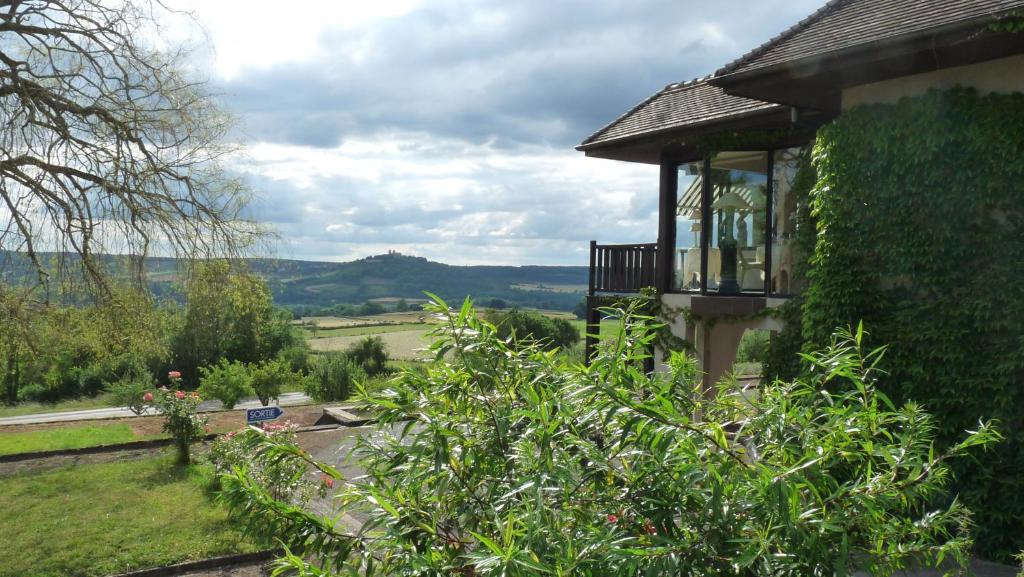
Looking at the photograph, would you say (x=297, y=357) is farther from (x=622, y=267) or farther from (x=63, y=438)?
(x=622, y=267)

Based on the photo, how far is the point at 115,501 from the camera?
1194 cm

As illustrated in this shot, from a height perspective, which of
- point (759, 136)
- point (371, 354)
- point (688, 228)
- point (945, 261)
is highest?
point (759, 136)

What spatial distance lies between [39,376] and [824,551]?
4799 cm

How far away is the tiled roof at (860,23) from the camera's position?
24.5 ft

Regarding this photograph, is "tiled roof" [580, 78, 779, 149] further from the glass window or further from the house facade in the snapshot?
the glass window

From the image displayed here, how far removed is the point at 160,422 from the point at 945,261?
1691cm

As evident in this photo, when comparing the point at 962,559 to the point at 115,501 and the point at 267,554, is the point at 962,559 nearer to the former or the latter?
the point at 267,554

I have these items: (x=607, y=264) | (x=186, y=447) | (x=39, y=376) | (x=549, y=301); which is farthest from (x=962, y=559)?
(x=549, y=301)

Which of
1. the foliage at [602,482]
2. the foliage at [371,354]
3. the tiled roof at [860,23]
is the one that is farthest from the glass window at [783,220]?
the foliage at [371,354]

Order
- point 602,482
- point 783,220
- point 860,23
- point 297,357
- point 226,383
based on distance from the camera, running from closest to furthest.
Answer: point 602,482 < point 860,23 < point 783,220 < point 226,383 < point 297,357

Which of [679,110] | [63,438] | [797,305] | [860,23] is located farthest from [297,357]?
[860,23]

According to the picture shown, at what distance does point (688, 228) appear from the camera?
13242 mm

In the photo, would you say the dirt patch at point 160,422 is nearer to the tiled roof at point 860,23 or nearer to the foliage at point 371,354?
the tiled roof at point 860,23

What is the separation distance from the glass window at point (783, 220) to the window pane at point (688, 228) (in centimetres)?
139
